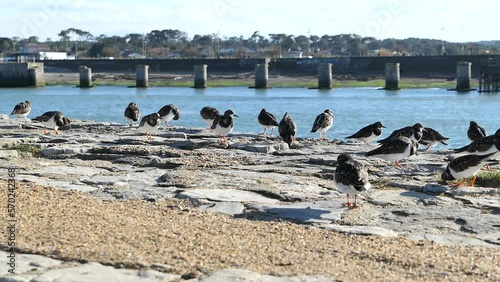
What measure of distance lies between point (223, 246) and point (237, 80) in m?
117

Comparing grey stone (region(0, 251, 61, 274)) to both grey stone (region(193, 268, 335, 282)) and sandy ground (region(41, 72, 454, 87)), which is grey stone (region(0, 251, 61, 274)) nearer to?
grey stone (region(193, 268, 335, 282))

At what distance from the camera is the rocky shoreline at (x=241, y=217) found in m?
7.35

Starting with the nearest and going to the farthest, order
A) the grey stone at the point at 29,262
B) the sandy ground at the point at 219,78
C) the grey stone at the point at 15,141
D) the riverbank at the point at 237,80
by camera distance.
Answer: the grey stone at the point at 29,262
the grey stone at the point at 15,141
the riverbank at the point at 237,80
the sandy ground at the point at 219,78

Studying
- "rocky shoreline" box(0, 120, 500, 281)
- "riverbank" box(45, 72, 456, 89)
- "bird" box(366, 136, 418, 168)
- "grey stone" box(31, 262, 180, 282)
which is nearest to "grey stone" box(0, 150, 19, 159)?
"rocky shoreline" box(0, 120, 500, 281)

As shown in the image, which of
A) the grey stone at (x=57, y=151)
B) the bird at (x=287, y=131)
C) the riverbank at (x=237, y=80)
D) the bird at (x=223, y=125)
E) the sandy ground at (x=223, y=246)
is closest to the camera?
the sandy ground at (x=223, y=246)

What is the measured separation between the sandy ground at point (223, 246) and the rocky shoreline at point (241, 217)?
0.04 ft

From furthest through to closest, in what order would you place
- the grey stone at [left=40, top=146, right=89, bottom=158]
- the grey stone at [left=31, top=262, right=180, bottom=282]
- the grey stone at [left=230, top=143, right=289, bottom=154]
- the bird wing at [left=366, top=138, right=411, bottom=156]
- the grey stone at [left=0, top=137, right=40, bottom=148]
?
the grey stone at [left=230, top=143, right=289, bottom=154]
the grey stone at [left=0, top=137, right=40, bottom=148]
the grey stone at [left=40, top=146, right=89, bottom=158]
the bird wing at [left=366, top=138, right=411, bottom=156]
the grey stone at [left=31, top=262, right=180, bottom=282]

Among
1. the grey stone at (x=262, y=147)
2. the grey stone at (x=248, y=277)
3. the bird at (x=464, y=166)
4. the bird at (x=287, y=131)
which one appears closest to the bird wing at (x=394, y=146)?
the bird at (x=464, y=166)

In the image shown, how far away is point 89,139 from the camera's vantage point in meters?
18.2

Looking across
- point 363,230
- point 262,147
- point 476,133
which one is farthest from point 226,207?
point 476,133

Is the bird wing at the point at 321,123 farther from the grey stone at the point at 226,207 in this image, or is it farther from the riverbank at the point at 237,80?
the riverbank at the point at 237,80

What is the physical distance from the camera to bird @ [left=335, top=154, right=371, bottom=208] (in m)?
10.5

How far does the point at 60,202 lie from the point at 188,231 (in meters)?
2.03

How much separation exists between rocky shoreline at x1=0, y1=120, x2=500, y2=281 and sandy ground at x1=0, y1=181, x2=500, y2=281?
0.01 meters
